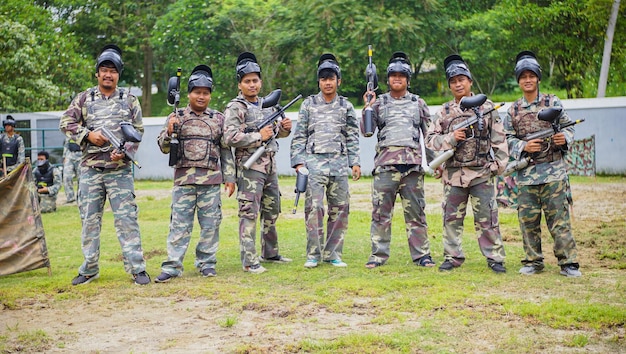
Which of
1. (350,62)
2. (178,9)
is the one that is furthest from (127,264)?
(178,9)

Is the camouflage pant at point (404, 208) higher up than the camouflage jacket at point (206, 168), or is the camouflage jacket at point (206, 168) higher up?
the camouflage jacket at point (206, 168)

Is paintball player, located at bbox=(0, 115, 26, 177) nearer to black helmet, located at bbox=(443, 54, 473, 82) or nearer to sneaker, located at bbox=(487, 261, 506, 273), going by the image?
black helmet, located at bbox=(443, 54, 473, 82)

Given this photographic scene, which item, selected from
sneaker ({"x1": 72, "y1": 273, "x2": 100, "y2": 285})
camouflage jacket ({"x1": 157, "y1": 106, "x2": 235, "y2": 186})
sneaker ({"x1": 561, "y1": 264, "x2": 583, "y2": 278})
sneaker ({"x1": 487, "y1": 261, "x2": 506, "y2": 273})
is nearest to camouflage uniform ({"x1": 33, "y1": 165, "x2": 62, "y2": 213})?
sneaker ({"x1": 72, "y1": 273, "x2": 100, "y2": 285})

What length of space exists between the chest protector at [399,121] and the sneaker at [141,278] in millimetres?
2886

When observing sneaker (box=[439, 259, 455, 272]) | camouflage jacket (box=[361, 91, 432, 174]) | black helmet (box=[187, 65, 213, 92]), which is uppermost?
black helmet (box=[187, 65, 213, 92])

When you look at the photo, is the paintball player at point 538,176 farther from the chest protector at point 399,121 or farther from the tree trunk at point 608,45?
the tree trunk at point 608,45

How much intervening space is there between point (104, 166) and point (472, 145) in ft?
12.4

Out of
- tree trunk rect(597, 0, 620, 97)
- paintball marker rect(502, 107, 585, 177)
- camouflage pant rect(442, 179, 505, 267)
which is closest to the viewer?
paintball marker rect(502, 107, 585, 177)

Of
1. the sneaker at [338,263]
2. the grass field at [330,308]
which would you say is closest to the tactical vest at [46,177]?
the grass field at [330,308]

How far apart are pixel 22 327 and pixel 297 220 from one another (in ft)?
25.6

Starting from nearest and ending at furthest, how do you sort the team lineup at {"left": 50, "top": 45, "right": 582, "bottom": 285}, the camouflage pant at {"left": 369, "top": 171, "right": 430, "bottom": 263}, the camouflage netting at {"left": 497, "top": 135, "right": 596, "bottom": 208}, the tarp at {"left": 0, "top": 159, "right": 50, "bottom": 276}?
the team lineup at {"left": 50, "top": 45, "right": 582, "bottom": 285}, the camouflage pant at {"left": 369, "top": 171, "right": 430, "bottom": 263}, the tarp at {"left": 0, "top": 159, "right": 50, "bottom": 276}, the camouflage netting at {"left": 497, "top": 135, "right": 596, "bottom": 208}

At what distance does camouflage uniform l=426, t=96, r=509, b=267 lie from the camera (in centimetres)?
839

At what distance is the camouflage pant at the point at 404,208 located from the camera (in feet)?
29.1

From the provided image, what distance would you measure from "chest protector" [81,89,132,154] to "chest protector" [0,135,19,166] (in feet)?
29.7
